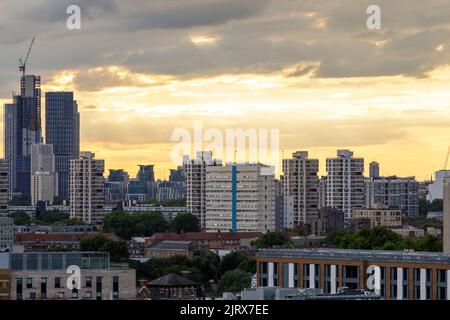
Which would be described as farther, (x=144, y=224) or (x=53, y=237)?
(x=144, y=224)

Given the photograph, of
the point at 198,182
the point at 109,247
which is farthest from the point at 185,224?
the point at 109,247

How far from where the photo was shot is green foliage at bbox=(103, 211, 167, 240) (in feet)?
391

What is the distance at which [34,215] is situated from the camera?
5886 inches

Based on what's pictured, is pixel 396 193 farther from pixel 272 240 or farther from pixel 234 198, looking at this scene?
pixel 272 240

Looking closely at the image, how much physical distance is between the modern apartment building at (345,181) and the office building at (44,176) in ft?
170

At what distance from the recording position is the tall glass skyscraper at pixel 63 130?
603 feet

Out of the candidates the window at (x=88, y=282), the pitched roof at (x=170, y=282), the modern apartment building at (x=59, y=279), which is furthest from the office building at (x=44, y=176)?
the window at (x=88, y=282)

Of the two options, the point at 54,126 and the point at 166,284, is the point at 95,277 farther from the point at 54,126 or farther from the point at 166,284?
the point at 54,126

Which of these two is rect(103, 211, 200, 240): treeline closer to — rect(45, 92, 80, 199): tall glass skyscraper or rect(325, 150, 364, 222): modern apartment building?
rect(325, 150, 364, 222): modern apartment building

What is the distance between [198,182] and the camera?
13250cm

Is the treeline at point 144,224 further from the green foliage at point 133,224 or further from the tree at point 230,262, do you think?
the tree at point 230,262

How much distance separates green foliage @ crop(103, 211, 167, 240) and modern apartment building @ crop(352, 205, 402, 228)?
52.3 ft

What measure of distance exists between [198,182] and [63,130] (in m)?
56.3
